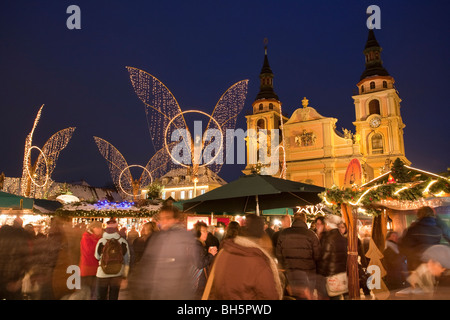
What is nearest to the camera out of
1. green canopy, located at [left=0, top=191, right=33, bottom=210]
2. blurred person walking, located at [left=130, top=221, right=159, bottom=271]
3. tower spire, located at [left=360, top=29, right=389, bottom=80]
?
blurred person walking, located at [left=130, top=221, right=159, bottom=271]

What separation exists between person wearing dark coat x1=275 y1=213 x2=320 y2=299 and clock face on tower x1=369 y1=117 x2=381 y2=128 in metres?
36.1

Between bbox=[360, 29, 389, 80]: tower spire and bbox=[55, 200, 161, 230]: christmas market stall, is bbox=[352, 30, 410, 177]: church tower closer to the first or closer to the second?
bbox=[360, 29, 389, 80]: tower spire

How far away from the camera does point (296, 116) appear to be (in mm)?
41094

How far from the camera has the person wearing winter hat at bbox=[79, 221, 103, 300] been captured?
5.51m

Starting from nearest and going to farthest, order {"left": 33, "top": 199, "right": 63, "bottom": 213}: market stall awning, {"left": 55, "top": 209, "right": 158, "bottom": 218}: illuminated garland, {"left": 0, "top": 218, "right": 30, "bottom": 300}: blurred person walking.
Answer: {"left": 0, "top": 218, "right": 30, "bottom": 300}: blurred person walking, {"left": 55, "top": 209, "right": 158, "bottom": 218}: illuminated garland, {"left": 33, "top": 199, "right": 63, "bottom": 213}: market stall awning

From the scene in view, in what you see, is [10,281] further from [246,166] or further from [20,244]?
[246,166]

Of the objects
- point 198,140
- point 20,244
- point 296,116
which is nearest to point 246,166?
point 296,116

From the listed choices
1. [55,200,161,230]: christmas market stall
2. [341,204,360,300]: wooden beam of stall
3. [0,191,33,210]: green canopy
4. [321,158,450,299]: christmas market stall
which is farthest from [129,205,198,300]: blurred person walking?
[55,200,161,230]: christmas market stall

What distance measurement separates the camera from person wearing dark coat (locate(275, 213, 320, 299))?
4.88m

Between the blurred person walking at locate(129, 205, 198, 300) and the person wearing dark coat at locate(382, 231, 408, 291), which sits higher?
the blurred person walking at locate(129, 205, 198, 300)

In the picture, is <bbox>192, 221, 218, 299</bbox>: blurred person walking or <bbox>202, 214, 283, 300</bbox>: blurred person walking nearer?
<bbox>202, 214, 283, 300</bbox>: blurred person walking

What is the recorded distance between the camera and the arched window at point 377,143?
36969 mm

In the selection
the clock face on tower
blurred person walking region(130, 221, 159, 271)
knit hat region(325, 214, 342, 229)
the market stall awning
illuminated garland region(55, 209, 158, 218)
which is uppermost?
the clock face on tower
